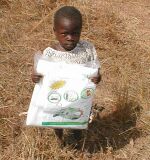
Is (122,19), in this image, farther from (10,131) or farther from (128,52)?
(10,131)

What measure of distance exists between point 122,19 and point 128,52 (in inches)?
25.3

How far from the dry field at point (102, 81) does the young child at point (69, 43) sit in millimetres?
612

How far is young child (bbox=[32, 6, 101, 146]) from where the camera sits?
2.30 m

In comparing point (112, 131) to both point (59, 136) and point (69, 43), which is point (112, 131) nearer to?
point (59, 136)

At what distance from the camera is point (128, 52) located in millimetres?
3824

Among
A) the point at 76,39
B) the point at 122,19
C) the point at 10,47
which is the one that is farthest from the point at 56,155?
the point at 122,19

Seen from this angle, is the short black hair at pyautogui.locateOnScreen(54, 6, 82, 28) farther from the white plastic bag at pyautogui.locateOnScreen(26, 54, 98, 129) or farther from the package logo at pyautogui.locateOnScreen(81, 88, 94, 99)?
the package logo at pyautogui.locateOnScreen(81, 88, 94, 99)

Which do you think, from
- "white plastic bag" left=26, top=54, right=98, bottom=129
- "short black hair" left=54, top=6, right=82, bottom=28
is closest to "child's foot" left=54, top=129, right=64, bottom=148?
"white plastic bag" left=26, top=54, right=98, bottom=129

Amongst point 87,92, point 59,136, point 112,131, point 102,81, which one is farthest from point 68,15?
point 102,81

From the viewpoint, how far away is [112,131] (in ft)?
9.67

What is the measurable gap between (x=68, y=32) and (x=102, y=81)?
4.14 feet

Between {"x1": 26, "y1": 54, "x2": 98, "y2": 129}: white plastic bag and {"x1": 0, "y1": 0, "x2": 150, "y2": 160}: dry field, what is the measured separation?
400 mm

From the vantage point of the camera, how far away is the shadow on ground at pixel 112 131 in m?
2.80

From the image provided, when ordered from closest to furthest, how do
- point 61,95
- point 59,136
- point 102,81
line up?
point 61,95, point 59,136, point 102,81
